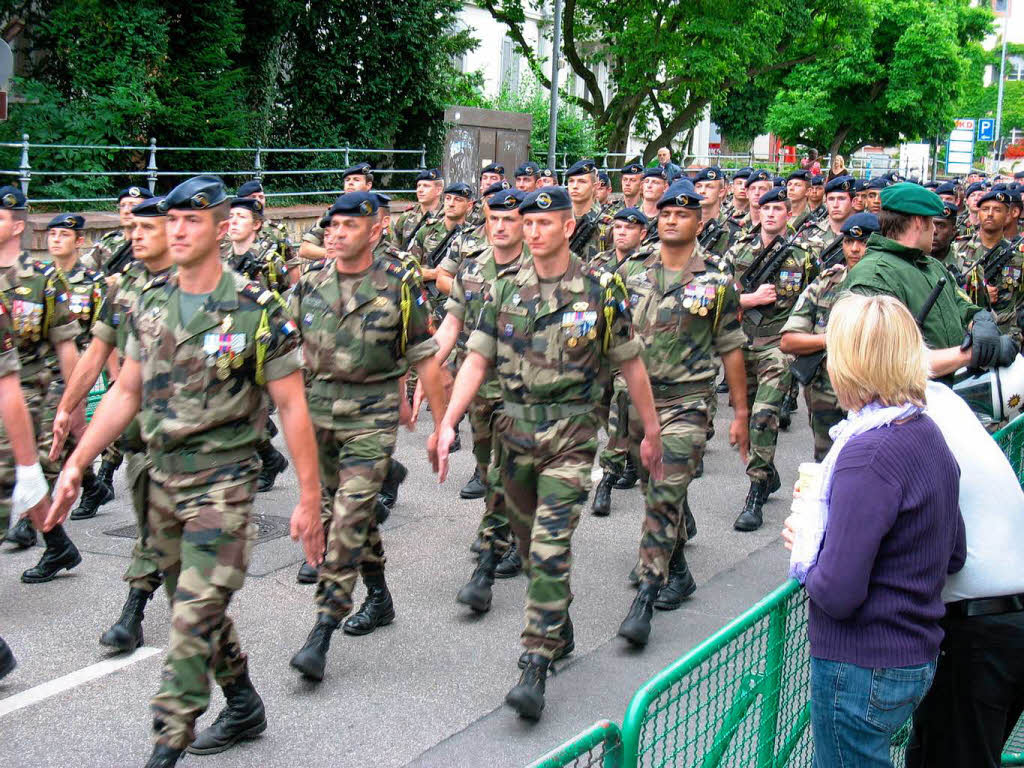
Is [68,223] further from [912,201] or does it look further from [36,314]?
[912,201]

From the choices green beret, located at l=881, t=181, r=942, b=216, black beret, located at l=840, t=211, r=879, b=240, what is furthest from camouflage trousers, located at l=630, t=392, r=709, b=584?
black beret, located at l=840, t=211, r=879, b=240

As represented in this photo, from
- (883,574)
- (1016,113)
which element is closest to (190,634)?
(883,574)

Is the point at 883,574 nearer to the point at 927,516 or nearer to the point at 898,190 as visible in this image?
the point at 927,516

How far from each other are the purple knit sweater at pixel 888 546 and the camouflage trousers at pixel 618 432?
4076 mm

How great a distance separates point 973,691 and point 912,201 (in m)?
2.23

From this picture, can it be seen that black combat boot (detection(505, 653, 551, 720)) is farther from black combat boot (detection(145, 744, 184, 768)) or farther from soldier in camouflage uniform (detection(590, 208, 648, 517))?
soldier in camouflage uniform (detection(590, 208, 648, 517))

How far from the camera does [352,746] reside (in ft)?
16.2

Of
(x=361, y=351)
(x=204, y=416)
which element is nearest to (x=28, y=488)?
(x=204, y=416)

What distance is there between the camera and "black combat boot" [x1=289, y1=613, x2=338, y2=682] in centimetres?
550

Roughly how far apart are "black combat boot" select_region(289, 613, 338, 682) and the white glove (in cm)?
131

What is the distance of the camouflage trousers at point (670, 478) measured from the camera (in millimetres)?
6309

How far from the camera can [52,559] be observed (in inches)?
272

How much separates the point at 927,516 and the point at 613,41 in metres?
27.0

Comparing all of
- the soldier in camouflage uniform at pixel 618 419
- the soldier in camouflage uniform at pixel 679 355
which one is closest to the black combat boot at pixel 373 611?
the soldier in camouflage uniform at pixel 679 355
